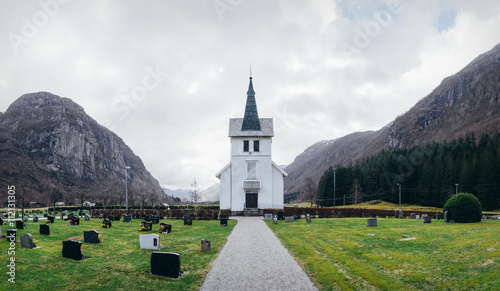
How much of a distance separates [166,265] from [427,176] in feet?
272

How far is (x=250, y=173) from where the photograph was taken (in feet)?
171

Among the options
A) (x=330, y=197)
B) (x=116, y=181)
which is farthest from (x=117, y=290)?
(x=116, y=181)

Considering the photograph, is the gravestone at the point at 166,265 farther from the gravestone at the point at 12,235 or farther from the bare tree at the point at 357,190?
the bare tree at the point at 357,190

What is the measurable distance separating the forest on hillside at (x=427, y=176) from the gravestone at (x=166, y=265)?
57.7 meters

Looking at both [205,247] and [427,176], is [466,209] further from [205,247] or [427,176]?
Result: [427,176]

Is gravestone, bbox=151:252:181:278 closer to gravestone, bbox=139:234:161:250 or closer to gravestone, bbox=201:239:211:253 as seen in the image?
gravestone, bbox=201:239:211:253

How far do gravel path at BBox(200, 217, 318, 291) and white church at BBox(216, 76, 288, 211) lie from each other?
103ft

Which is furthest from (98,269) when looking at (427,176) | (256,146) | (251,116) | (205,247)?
(427,176)

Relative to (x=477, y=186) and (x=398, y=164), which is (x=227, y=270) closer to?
(x=477, y=186)

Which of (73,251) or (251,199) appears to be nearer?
Result: (73,251)

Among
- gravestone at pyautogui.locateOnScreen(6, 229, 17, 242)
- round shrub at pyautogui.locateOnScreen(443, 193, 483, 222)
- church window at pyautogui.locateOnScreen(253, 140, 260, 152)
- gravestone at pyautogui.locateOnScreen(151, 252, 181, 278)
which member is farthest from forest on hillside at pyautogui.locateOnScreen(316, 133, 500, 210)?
gravestone at pyautogui.locateOnScreen(6, 229, 17, 242)

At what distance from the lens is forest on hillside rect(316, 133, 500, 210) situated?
6962 cm

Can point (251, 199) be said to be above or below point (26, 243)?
below

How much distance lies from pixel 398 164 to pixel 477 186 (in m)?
26.1
